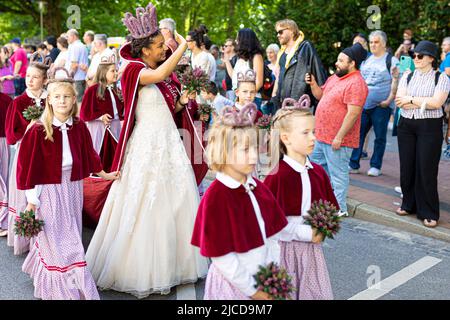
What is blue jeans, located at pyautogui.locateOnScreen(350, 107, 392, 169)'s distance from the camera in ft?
26.5

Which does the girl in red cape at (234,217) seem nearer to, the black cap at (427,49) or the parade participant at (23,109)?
the parade participant at (23,109)

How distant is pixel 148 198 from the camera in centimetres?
423

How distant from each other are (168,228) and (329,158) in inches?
108

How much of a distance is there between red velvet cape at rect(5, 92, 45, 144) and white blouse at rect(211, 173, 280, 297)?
10.0ft

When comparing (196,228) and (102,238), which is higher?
(196,228)

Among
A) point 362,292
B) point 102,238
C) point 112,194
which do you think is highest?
point 112,194

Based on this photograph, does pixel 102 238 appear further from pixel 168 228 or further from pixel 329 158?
pixel 329 158

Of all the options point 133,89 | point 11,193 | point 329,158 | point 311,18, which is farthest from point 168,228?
point 311,18

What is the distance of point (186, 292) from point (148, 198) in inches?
32.4

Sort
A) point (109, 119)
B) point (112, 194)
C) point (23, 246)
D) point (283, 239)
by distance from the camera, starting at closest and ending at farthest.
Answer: point (283, 239)
point (112, 194)
point (23, 246)
point (109, 119)

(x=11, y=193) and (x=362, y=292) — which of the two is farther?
(x=11, y=193)

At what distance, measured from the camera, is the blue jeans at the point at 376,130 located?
8066mm

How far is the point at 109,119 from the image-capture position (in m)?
6.18

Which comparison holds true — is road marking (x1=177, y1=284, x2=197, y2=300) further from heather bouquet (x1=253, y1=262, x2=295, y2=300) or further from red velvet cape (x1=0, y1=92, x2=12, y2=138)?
red velvet cape (x1=0, y1=92, x2=12, y2=138)
